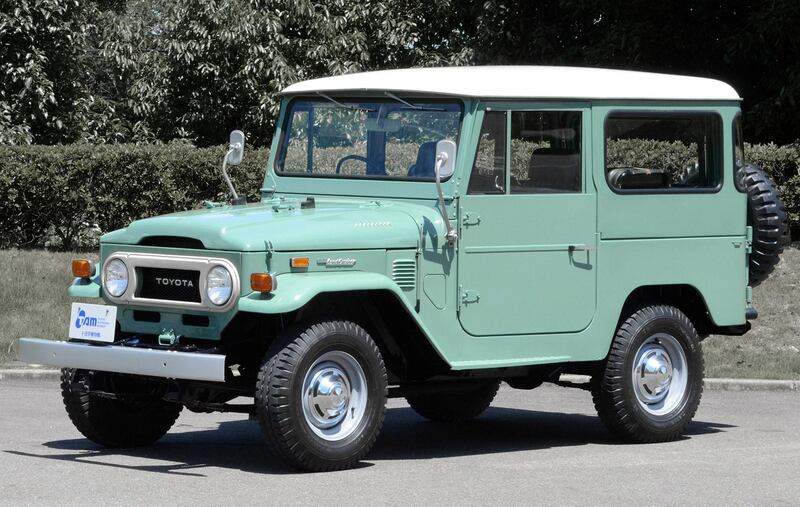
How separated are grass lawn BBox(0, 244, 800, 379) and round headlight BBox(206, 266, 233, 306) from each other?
5769mm

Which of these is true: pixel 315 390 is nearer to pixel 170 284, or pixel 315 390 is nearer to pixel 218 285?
pixel 218 285

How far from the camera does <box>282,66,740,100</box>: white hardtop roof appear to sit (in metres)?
9.39

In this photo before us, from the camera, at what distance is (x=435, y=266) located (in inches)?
356

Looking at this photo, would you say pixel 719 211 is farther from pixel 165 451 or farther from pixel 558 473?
pixel 165 451

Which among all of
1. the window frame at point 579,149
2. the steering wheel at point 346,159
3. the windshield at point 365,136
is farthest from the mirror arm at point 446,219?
the steering wheel at point 346,159

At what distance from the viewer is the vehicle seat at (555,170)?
9.61 m

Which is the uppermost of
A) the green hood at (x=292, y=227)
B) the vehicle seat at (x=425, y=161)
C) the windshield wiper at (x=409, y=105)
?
the windshield wiper at (x=409, y=105)

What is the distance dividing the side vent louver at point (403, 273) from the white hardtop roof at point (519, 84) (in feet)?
3.69

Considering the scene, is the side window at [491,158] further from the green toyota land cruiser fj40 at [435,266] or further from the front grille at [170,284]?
the front grille at [170,284]

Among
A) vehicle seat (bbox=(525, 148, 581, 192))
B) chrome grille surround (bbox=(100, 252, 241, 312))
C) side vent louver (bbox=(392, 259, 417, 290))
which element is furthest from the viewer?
vehicle seat (bbox=(525, 148, 581, 192))

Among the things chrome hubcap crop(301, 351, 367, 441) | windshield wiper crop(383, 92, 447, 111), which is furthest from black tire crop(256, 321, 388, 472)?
windshield wiper crop(383, 92, 447, 111)

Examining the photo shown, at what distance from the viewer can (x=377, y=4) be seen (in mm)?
25094

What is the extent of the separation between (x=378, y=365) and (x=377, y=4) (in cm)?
1705

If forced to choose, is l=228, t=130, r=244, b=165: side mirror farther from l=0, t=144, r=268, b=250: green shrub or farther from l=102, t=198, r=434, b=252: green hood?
l=0, t=144, r=268, b=250: green shrub
